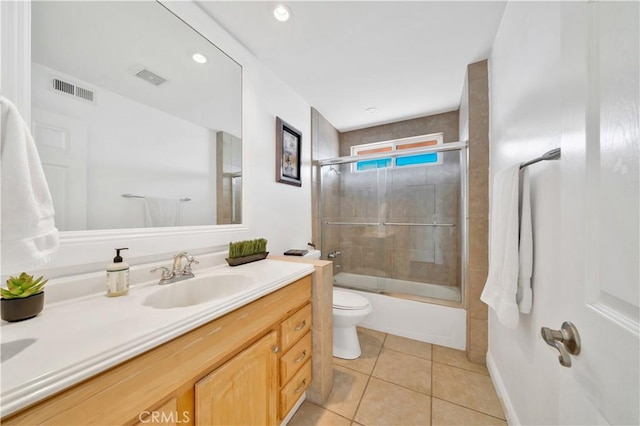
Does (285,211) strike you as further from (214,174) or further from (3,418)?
(3,418)

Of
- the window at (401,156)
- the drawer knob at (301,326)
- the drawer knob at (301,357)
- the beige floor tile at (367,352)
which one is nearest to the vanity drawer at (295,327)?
the drawer knob at (301,326)

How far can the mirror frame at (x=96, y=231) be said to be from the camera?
2.42ft

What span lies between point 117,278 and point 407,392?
1.73 metres

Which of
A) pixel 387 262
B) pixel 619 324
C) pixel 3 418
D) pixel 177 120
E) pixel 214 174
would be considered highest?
pixel 177 120

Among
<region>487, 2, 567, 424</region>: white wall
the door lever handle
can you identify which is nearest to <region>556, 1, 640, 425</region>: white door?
the door lever handle

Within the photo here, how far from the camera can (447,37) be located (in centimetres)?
152

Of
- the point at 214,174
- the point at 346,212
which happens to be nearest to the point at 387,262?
the point at 346,212

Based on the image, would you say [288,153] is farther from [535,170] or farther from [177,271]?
[535,170]

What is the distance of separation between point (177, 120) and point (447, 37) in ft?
6.01

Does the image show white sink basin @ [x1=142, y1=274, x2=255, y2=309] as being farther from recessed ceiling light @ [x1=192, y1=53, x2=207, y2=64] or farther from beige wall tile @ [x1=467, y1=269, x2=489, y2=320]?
beige wall tile @ [x1=467, y1=269, x2=489, y2=320]

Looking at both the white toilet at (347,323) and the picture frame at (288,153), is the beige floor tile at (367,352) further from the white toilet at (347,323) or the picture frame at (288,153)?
the picture frame at (288,153)

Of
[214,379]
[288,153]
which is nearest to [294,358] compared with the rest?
[214,379]

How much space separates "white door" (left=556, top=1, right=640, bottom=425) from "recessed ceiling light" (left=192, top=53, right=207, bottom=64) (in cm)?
163

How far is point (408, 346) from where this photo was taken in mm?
1960
